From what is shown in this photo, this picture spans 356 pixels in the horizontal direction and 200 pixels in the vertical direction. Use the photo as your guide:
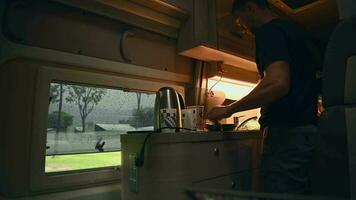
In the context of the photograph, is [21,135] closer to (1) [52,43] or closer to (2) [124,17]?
(1) [52,43]

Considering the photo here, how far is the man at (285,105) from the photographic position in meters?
1.07

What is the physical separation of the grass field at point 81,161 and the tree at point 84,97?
149 millimetres

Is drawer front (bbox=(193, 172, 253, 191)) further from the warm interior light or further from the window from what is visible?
the warm interior light

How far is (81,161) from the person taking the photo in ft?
4.25

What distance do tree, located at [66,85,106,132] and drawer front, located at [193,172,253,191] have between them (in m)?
0.71

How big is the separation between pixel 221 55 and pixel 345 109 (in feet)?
3.17

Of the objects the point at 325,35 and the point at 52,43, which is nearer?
the point at 52,43

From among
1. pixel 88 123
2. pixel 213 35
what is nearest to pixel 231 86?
pixel 213 35

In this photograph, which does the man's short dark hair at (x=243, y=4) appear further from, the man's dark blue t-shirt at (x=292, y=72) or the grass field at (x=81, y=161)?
the grass field at (x=81, y=161)

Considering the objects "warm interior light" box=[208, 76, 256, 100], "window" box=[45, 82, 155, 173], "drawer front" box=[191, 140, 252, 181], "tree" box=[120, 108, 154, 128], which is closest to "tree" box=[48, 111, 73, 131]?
"window" box=[45, 82, 155, 173]

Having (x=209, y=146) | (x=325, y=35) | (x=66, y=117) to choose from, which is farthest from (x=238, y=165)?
(x=325, y=35)

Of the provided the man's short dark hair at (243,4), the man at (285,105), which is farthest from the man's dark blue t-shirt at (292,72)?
the man's short dark hair at (243,4)

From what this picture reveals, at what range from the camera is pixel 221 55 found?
167 centimetres

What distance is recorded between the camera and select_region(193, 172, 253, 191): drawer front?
104cm
